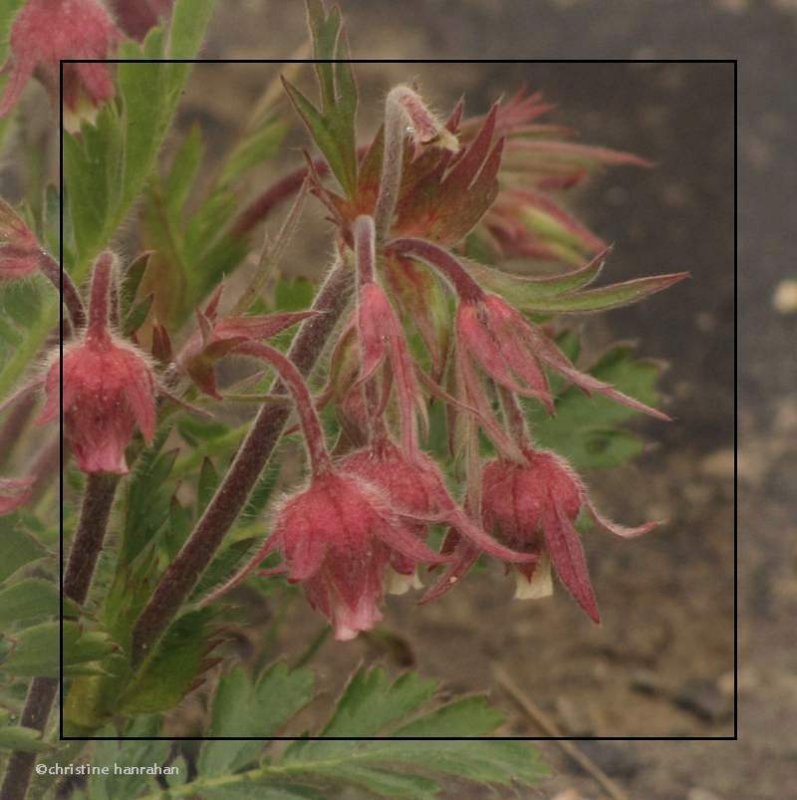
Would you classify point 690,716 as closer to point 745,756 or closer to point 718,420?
point 745,756

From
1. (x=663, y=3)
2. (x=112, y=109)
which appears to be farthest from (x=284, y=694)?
(x=663, y=3)

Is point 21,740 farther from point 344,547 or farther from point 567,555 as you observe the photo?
point 567,555

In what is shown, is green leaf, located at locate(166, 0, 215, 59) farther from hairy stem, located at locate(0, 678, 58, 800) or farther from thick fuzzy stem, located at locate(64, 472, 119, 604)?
hairy stem, located at locate(0, 678, 58, 800)

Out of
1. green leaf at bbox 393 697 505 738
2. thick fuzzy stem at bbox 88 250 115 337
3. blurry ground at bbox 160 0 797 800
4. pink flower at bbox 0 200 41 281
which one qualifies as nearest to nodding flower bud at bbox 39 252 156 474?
thick fuzzy stem at bbox 88 250 115 337

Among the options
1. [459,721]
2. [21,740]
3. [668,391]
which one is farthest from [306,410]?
[668,391]

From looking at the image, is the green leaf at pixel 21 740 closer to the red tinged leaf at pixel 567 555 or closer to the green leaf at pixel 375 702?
the green leaf at pixel 375 702
